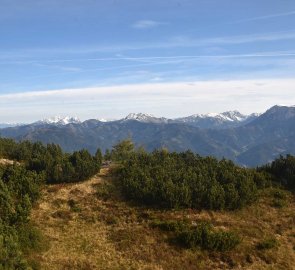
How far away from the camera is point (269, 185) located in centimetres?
4684

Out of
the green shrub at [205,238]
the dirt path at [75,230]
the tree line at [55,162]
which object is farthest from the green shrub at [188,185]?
the green shrub at [205,238]

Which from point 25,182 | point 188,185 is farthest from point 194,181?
point 25,182

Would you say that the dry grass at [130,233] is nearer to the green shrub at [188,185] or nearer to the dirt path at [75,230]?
the dirt path at [75,230]

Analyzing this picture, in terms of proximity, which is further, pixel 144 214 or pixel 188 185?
pixel 188 185

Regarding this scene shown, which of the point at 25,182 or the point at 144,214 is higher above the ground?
the point at 25,182

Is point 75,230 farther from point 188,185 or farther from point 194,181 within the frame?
point 194,181

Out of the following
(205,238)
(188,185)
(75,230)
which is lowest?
(205,238)

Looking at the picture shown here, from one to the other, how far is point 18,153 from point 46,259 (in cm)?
2539

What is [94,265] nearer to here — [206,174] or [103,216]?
[103,216]

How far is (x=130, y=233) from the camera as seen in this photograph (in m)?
32.9

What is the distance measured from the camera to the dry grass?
29.3 meters

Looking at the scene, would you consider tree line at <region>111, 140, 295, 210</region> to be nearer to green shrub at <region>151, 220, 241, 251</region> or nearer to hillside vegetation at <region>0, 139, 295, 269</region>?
hillside vegetation at <region>0, 139, 295, 269</region>

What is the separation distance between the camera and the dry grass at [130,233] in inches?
1155

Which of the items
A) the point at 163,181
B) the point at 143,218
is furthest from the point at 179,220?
the point at 163,181
